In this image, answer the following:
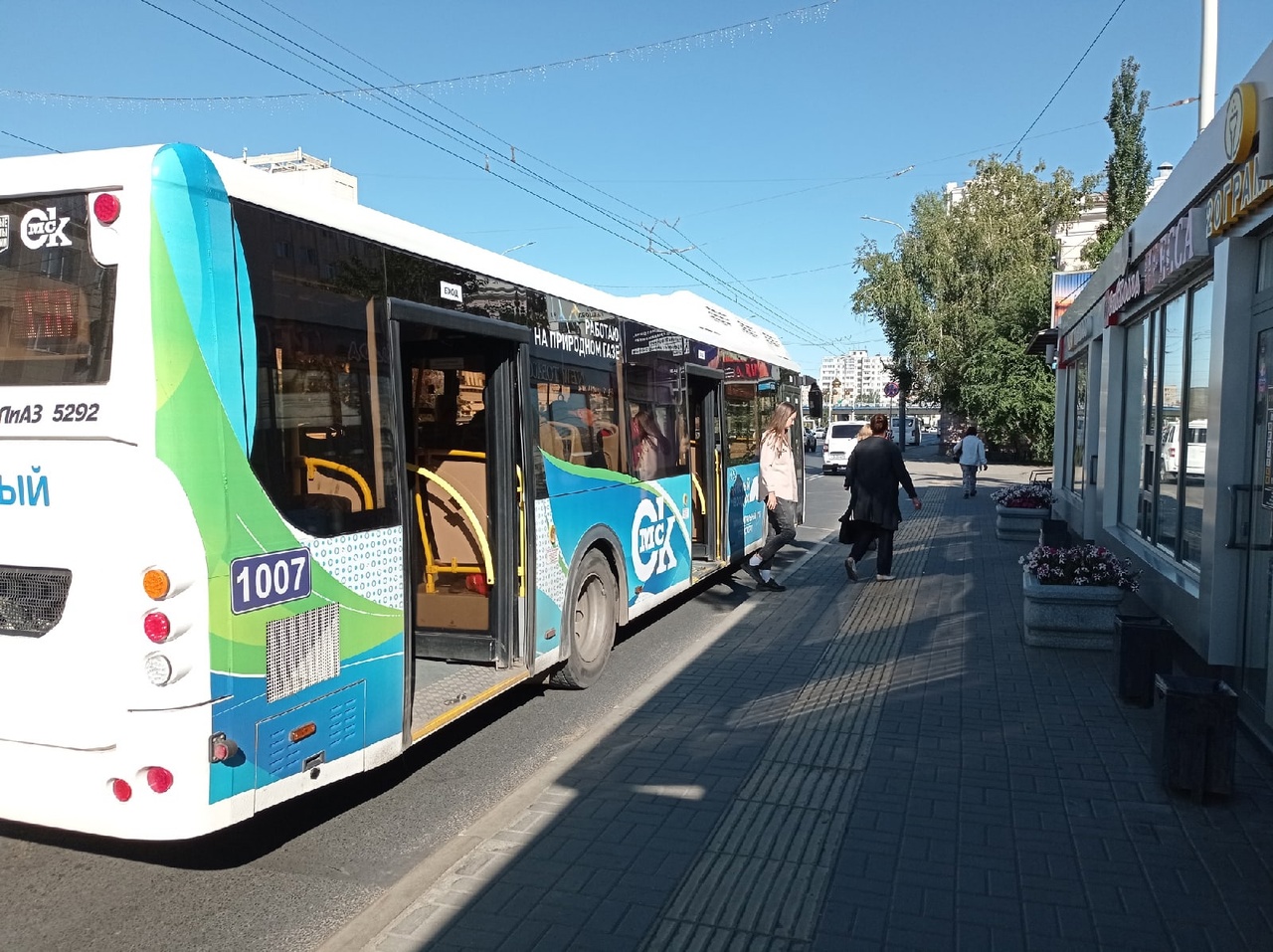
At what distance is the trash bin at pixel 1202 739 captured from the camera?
4711 mm

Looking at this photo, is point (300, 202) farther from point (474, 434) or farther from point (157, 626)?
point (474, 434)

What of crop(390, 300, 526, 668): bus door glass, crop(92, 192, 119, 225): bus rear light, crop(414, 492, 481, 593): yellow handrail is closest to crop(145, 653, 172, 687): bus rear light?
crop(92, 192, 119, 225): bus rear light

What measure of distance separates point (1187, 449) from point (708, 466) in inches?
175

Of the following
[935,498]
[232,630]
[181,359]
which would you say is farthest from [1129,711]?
[935,498]

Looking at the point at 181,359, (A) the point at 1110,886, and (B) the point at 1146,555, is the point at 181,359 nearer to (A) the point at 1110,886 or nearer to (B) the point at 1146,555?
(A) the point at 1110,886

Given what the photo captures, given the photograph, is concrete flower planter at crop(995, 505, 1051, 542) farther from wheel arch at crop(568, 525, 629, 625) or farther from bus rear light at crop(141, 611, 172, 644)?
bus rear light at crop(141, 611, 172, 644)

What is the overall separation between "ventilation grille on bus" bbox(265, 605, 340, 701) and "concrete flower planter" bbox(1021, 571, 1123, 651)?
5782 millimetres

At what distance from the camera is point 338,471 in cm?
421

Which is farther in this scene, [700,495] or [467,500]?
[700,495]

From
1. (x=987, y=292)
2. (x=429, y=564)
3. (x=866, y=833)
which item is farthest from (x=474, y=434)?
(x=987, y=292)

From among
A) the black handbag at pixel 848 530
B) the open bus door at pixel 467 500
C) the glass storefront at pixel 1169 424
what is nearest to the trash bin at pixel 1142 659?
the glass storefront at pixel 1169 424

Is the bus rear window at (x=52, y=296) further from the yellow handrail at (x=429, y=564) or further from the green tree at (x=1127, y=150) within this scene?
the green tree at (x=1127, y=150)

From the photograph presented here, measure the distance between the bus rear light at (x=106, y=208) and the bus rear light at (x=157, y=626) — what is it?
4.60 feet

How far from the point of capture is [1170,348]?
9156 mm
